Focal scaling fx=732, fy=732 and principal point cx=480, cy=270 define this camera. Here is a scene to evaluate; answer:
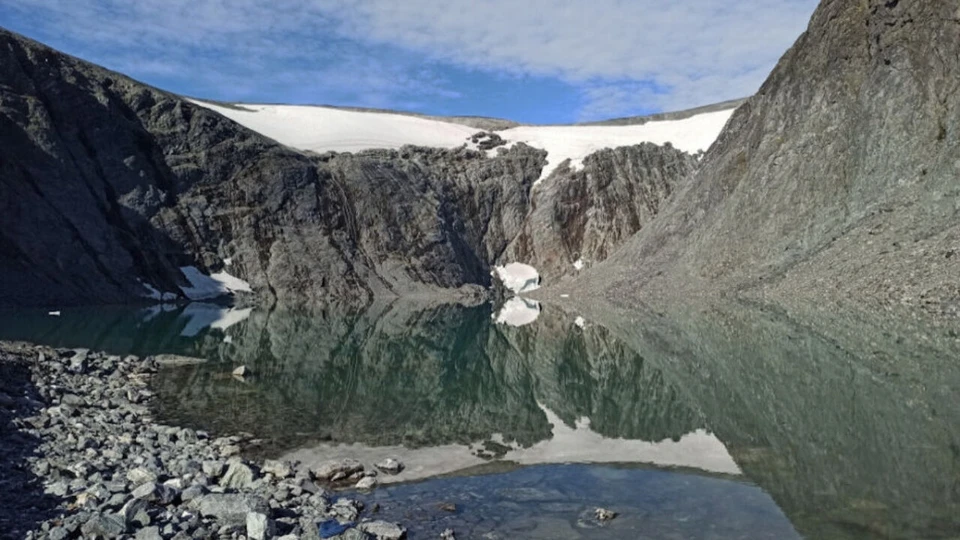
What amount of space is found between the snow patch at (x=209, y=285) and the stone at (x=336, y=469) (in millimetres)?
59430

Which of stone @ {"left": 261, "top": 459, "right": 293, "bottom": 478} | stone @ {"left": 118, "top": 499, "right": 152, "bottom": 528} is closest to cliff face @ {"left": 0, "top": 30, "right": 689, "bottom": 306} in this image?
stone @ {"left": 261, "top": 459, "right": 293, "bottom": 478}

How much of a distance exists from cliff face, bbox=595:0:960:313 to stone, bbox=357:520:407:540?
30791 mm

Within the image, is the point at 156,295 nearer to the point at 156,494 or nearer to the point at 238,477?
the point at 238,477

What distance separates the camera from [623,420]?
1820cm

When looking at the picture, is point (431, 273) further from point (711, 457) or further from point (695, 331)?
point (711, 457)

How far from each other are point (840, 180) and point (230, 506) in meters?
51.4

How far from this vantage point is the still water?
10766mm

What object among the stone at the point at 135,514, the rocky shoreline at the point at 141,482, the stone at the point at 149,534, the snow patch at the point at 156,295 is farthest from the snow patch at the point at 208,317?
the stone at the point at 149,534

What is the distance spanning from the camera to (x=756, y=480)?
12180mm

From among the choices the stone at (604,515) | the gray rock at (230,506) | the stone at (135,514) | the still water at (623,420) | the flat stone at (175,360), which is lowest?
the flat stone at (175,360)

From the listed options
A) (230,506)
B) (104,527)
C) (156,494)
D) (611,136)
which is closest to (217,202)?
(611,136)

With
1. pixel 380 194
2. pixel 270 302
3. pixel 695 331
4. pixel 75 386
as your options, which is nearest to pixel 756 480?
pixel 75 386

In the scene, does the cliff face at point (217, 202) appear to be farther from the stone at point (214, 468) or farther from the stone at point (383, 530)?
the stone at point (383, 530)

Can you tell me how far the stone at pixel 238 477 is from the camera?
1220cm
